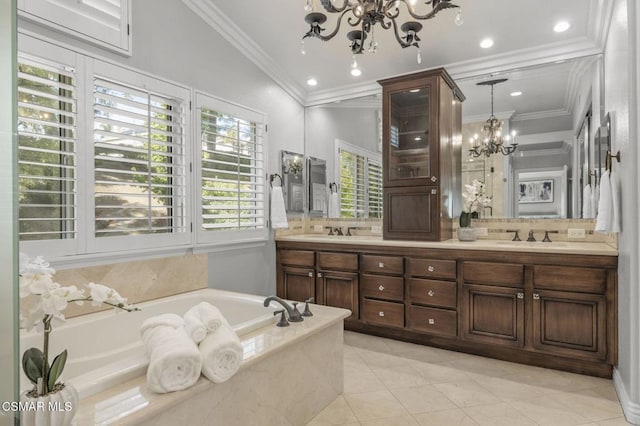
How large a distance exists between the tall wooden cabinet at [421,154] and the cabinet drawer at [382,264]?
285 millimetres

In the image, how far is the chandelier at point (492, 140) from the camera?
11.1 feet

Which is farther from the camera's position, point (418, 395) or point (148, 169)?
point (148, 169)

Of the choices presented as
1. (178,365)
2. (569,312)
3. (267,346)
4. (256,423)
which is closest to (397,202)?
(569,312)

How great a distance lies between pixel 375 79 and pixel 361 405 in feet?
10.3

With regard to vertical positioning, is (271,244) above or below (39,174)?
below

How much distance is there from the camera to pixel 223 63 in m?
3.37

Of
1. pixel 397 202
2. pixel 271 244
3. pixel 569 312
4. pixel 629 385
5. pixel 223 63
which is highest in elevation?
pixel 223 63

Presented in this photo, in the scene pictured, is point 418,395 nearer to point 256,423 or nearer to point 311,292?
point 256,423

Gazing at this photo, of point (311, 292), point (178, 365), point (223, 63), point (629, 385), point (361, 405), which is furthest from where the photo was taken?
point (311, 292)

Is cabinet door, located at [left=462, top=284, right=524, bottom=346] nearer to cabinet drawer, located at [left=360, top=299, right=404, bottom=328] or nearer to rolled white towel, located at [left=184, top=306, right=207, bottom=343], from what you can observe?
cabinet drawer, located at [left=360, top=299, right=404, bottom=328]

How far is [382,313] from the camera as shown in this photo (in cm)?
335

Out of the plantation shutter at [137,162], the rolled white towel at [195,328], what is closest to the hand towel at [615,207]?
the rolled white towel at [195,328]

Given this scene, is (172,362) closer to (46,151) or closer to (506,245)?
(46,151)

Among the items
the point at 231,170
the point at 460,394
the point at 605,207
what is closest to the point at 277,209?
the point at 231,170
